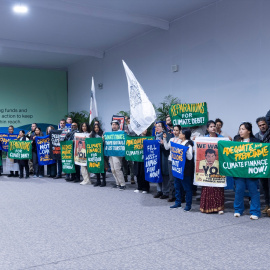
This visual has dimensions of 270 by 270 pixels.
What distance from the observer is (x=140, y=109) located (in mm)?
5703

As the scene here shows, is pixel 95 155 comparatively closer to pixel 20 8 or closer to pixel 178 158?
pixel 178 158

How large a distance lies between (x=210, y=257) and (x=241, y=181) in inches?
65.8

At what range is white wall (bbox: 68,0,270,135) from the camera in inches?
273

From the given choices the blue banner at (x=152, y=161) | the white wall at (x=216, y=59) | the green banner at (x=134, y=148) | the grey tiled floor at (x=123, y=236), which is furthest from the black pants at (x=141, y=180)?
the white wall at (x=216, y=59)

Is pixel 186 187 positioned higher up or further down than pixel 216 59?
further down

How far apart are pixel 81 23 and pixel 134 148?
491 centimetres

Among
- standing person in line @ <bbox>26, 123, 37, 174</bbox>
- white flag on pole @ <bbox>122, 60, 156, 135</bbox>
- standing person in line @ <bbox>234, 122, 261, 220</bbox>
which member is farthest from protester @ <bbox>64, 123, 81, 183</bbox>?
standing person in line @ <bbox>234, 122, 261, 220</bbox>

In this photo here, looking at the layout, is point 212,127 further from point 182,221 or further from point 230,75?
point 230,75

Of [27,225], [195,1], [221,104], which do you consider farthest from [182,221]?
[195,1]

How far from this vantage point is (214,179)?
4.74 metres

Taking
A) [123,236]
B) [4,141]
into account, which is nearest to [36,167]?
[4,141]

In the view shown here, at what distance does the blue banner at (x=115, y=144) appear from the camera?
21.7ft

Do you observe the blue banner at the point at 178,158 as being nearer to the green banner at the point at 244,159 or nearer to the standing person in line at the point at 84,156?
the green banner at the point at 244,159

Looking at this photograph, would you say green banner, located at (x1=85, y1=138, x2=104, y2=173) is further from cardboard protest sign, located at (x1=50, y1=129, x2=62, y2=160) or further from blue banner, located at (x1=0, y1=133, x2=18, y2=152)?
blue banner, located at (x1=0, y1=133, x2=18, y2=152)
